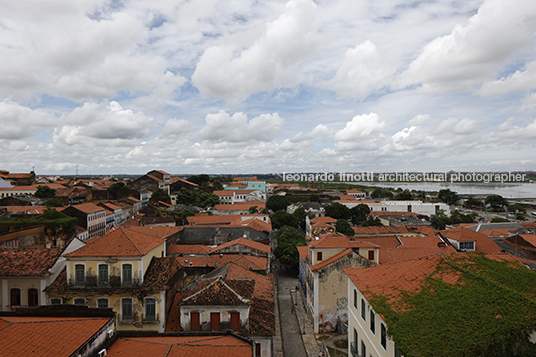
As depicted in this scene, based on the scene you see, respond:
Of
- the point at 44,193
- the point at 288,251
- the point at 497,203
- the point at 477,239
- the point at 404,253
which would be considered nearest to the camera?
the point at 404,253

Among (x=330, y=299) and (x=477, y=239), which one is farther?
(x=477, y=239)

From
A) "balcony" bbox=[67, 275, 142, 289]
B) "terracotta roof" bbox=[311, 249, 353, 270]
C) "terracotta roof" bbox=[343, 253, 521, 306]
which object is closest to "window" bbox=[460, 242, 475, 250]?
"terracotta roof" bbox=[311, 249, 353, 270]

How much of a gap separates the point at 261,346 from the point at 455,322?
9210mm

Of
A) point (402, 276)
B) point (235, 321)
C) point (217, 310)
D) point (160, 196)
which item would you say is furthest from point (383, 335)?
point (160, 196)

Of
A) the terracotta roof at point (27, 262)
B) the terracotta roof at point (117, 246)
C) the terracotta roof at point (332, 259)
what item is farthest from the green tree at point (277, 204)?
the terracotta roof at point (27, 262)

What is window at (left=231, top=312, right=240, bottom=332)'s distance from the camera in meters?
15.1

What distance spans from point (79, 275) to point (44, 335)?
7681 mm

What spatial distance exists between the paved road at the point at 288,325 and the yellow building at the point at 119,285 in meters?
9.81

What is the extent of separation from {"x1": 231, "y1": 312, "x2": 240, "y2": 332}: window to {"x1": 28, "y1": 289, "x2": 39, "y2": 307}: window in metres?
10.7

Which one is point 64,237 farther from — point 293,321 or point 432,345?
point 432,345

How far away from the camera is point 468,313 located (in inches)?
396

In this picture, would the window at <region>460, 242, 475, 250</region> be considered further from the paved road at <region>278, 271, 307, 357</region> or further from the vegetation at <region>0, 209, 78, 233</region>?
the vegetation at <region>0, 209, 78, 233</region>

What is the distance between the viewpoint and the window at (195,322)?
15008mm

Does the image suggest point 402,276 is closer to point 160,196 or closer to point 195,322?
point 195,322
